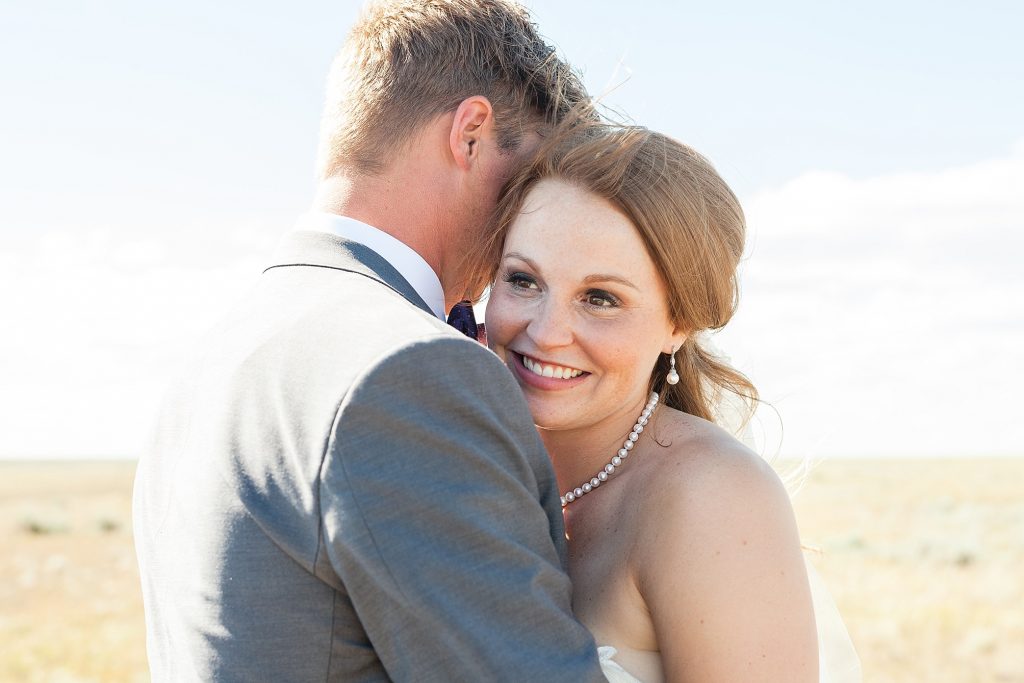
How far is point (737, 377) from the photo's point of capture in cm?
379

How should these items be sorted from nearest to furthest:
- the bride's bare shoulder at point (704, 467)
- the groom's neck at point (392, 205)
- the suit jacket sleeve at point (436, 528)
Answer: the suit jacket sleeve at point (436, 528), the bride's bare shoulder at point (704, 467), the groom's neck at point (392, 205)

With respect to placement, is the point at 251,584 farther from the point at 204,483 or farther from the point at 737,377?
the point at 737,377

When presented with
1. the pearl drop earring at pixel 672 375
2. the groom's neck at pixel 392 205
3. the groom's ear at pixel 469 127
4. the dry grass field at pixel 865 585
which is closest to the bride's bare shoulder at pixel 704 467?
the pearl drop earring at pixel 672 375

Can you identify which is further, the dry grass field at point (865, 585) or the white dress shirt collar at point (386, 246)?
the dry grass field at point (865, 585)

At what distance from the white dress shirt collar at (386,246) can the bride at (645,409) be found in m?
0.21

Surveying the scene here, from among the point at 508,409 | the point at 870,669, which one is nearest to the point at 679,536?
the point at 508,409

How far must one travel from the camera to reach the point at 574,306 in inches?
120

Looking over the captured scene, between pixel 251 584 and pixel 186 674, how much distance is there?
0.33 metres

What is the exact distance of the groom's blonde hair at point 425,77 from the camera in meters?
3.12

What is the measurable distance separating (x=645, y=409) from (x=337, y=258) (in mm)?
1191

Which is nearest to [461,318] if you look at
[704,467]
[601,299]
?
[601,299]

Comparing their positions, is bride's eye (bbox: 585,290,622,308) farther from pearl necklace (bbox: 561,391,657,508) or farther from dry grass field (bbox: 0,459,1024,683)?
dry grass field (bbox: 0,459,1024,683)

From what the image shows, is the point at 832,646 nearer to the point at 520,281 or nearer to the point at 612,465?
the point at 612,465

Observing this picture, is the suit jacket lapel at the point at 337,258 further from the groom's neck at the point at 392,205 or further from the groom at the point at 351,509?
the groom's neck at the point at 392,205
